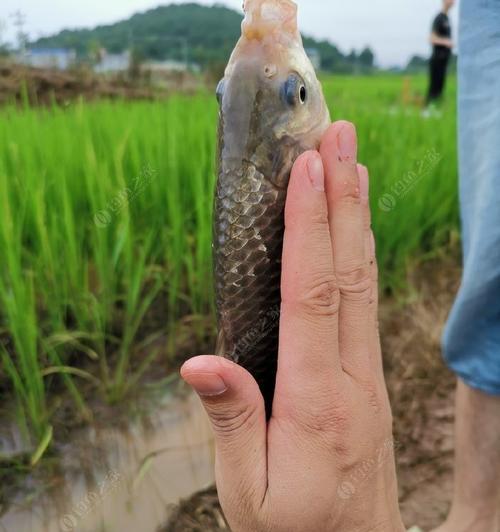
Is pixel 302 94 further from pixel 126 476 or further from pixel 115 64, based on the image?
pixel 115 64

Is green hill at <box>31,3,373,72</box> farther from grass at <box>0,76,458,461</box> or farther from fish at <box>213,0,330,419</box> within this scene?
fish at <box>213,0,330,419</box>

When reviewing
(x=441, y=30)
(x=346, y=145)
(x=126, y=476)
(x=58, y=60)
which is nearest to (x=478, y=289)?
(x=346, y=145)

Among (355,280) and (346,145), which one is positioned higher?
(346,145)

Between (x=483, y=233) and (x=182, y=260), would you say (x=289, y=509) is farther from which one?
(x=182, y=260)

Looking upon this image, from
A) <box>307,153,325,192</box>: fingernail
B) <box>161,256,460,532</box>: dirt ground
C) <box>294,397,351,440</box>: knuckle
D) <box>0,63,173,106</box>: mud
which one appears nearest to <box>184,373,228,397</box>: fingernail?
<box>294,397,351,440</box>: knuckle

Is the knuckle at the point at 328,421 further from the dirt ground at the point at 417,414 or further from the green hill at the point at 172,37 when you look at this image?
the green hill at the point at 172,37

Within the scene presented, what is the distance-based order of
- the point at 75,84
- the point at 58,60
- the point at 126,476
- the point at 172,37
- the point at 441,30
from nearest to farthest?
the point at 126,476
the point at 441,30
the point at 75,84
the point at 58,60
the point at 172,37

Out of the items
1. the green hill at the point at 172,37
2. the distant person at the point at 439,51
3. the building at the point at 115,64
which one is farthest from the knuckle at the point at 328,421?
the building at the point at 115,64

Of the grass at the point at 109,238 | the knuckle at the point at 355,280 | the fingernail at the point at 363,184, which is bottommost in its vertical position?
the grass at the point at 109,238
